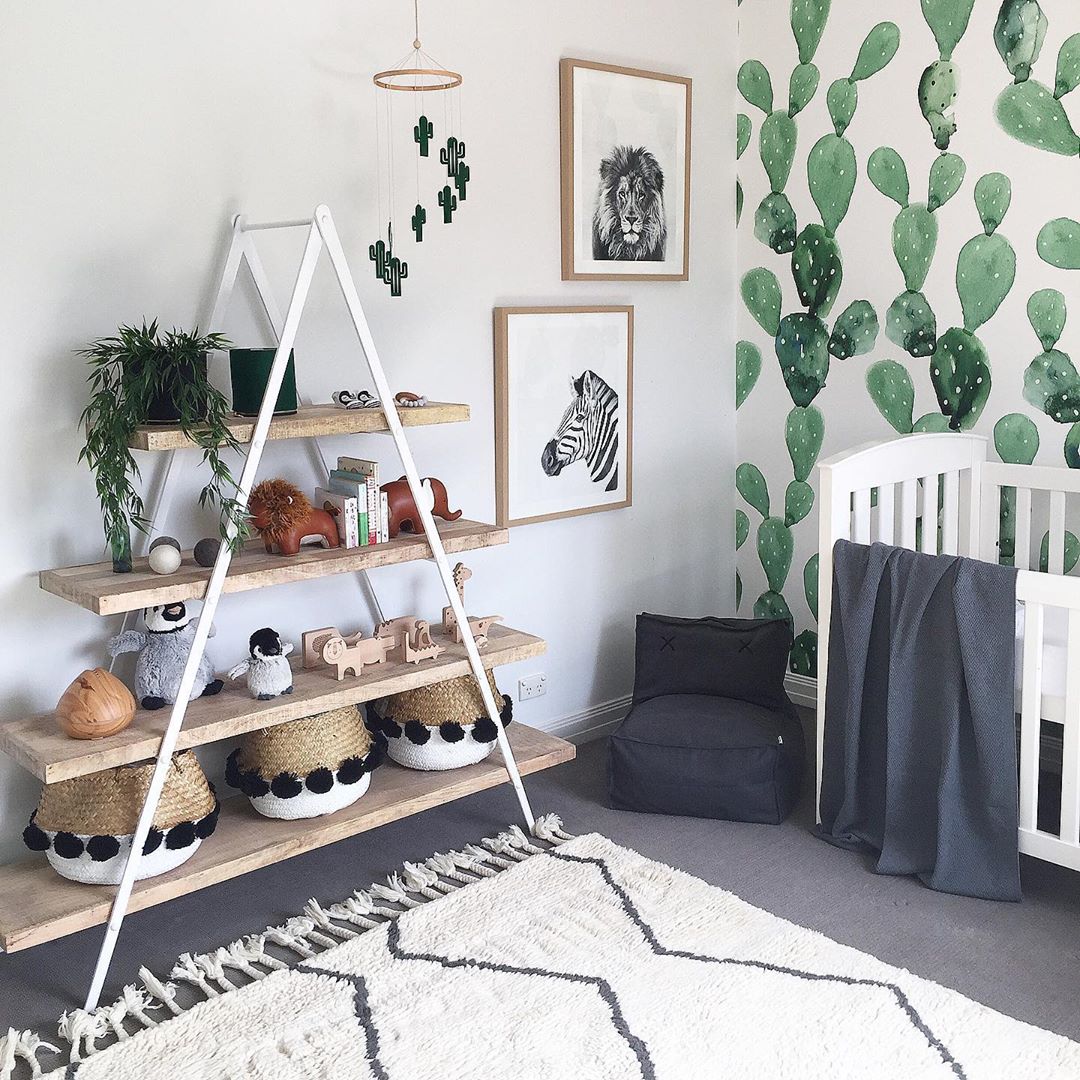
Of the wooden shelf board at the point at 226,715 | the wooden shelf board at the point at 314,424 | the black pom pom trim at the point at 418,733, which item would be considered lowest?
the black pom pom trim at the point at 418,733

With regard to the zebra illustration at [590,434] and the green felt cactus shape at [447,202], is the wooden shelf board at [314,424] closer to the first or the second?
the green felt cactus shape at [447,202]

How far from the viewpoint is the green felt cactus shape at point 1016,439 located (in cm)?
302

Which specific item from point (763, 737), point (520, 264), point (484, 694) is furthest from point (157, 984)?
point (520, 264)

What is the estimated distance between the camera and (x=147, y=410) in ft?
7.18

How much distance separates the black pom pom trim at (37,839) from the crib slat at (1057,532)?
236 cm

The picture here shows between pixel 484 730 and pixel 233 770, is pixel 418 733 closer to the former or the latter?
pixel 484 730

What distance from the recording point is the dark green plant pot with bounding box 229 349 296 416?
2.30 meters

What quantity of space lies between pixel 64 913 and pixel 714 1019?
114 cm

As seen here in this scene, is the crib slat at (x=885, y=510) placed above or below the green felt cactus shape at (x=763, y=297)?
below

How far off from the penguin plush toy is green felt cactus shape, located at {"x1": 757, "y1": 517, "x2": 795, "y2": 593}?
1.78 metres

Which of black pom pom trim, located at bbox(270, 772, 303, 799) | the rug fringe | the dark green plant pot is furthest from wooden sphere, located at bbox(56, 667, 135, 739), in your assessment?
the dark green plant pot

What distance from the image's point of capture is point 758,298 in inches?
141

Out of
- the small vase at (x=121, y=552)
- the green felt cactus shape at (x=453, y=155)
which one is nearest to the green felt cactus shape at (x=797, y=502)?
the green felt cactus shape at (x=453, y=155)

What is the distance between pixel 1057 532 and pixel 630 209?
55.0 inches
